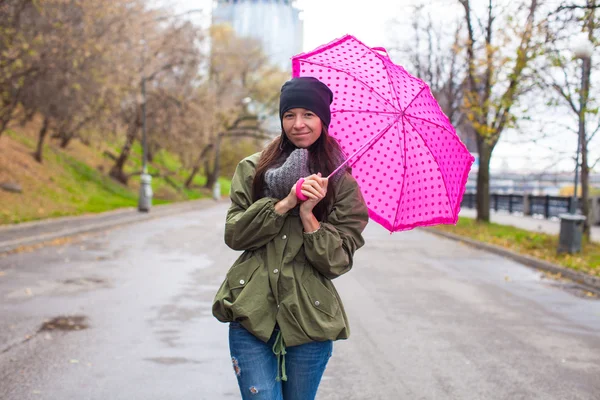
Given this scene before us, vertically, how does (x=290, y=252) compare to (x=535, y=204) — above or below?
above

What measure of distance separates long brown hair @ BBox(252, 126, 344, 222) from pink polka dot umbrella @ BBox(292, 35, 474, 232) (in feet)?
1.12

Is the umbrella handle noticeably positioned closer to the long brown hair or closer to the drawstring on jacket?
the long brown hair

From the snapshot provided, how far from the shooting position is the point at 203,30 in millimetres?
36125

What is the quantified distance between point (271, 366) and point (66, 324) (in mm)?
5266

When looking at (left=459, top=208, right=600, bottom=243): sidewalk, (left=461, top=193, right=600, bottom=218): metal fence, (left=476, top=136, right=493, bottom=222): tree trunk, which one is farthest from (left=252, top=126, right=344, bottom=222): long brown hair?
(left=461, top=193, right=600, bottom=218): metal fence

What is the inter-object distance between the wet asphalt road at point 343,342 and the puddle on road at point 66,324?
0.07 m

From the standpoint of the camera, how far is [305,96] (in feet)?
8.91

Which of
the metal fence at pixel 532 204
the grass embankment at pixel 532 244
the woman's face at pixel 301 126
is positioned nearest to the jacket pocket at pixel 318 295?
the woman's face at pixel 301 126

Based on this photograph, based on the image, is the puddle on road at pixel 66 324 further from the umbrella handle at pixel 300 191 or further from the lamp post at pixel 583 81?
the lamp post at pixel 583 81

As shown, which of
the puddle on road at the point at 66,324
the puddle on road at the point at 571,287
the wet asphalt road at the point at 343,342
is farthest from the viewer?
the puddle on road at the point at 571,287

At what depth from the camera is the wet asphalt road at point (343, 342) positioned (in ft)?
17.5

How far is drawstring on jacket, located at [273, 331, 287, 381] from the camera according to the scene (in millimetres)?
2643

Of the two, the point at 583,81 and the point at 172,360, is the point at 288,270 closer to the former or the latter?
the point at 172,360

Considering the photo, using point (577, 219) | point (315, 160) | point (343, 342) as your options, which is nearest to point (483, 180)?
point (577, 219)
